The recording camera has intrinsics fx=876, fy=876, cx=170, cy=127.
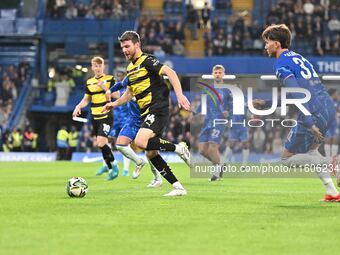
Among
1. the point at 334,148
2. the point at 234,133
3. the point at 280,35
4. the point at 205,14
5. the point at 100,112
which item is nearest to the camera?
the point at 280,35

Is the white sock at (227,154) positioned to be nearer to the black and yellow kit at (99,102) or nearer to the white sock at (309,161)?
the black and yellow kit at (99,102)

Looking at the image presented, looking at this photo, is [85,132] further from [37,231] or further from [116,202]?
[37,231]

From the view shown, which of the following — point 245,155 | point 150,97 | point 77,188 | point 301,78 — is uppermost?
point 301,78

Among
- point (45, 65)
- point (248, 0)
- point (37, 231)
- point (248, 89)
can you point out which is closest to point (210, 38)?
point (248, 0)

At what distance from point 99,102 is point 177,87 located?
662 cm

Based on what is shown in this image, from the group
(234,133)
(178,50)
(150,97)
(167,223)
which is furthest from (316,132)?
(178,50)

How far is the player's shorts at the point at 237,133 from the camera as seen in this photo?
1973 centimetres

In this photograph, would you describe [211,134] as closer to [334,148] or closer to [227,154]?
[227,154]

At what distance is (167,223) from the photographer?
28.9ft

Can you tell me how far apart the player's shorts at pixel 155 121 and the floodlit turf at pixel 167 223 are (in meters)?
0.96

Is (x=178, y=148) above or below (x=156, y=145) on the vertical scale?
below

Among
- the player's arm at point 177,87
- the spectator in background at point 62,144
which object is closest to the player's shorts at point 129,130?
the player's arm at point 177,87

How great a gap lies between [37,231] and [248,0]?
35472 millimetres

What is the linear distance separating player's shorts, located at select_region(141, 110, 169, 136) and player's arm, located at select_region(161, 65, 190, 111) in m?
0.60
